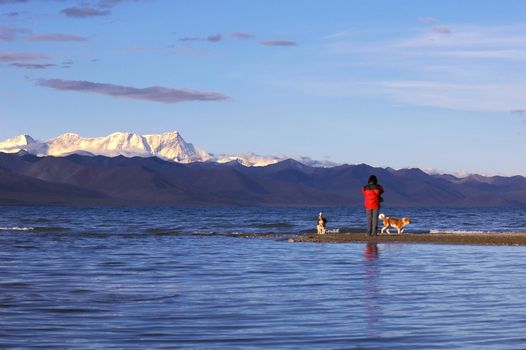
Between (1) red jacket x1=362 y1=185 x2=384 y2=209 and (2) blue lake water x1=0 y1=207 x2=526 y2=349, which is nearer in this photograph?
(2) blue lake water x1=0 y1=207 x2=526 y2=349

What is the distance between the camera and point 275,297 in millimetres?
15727

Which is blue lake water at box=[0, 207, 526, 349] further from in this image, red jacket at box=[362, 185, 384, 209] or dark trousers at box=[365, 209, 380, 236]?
dark trousers at box=[365, 209, 380, 236]

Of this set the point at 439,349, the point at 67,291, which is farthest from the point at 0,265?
the point at 439,349

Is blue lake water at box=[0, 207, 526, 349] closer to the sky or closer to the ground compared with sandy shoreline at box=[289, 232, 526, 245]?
closer to the ground

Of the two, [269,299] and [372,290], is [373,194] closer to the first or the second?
[372,290]

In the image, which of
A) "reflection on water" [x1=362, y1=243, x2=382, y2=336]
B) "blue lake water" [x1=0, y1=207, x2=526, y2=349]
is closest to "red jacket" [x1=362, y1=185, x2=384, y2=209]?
"blue lake water" [x1=0, y1=207, x2=526, y2=349]

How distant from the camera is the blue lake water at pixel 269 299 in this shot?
11.5 m

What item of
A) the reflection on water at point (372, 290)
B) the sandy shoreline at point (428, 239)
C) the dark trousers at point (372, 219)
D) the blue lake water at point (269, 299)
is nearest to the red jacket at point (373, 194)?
the dark trousers at point (372, 219)

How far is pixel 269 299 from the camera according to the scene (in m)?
15.5

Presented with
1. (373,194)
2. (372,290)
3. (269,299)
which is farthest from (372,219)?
(269,299)

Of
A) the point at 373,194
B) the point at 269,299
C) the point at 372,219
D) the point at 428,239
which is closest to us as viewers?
the point at 269,299

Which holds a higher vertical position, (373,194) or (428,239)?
(373,194)

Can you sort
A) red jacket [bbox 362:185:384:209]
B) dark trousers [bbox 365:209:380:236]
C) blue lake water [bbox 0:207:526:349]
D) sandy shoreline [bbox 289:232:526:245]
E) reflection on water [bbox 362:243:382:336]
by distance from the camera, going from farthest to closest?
dark trousers [bbox 365:209:380:236], sandy shoreline [bbox 289:232:526:245], red jacket [bbox 362:185:384:209], reflection on water [bbox 362:243:382:336], blue lake water [bbox 0:207:526:349]

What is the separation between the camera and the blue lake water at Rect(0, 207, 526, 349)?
1155 cm
